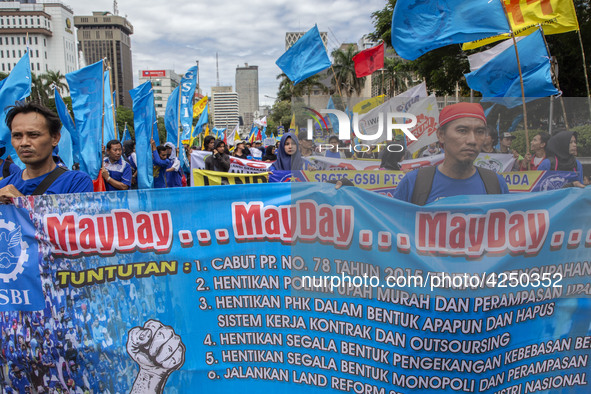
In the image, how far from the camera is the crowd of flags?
388 cm

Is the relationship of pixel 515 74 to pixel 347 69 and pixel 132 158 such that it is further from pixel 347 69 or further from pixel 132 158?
pixel 347 69

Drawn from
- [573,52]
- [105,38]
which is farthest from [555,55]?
[105,38]

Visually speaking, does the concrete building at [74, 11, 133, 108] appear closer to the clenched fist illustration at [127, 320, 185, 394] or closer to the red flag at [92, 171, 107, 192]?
the red flag at [92, 171, 107, 192]

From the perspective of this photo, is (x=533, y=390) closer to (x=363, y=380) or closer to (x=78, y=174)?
(x=363, y=380)

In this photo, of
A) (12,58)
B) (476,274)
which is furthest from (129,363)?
(12,58)

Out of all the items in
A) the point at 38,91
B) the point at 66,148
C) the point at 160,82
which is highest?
the point at 160,82

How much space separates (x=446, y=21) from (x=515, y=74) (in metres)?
2.49

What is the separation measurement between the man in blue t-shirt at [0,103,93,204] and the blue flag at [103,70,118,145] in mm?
5007

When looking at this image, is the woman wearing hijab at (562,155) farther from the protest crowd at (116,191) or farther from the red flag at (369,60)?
the red flag at (369,60)

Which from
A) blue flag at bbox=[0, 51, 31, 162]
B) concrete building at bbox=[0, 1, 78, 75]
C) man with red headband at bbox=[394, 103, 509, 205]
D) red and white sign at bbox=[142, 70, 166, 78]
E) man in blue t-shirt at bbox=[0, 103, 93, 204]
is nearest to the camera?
man with red headband at bbox=[394, 103, 509, 205]

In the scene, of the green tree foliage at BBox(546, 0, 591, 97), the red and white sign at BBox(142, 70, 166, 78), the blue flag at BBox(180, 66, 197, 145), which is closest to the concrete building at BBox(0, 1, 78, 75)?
the red and white sign at BBox(142, 70, 166, 78)

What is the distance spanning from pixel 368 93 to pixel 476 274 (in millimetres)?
80533

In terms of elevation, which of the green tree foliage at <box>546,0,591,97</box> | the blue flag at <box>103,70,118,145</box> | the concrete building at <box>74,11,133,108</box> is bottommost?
the blue flag at <box>103,70,118,145</box>

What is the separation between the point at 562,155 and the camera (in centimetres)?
307
